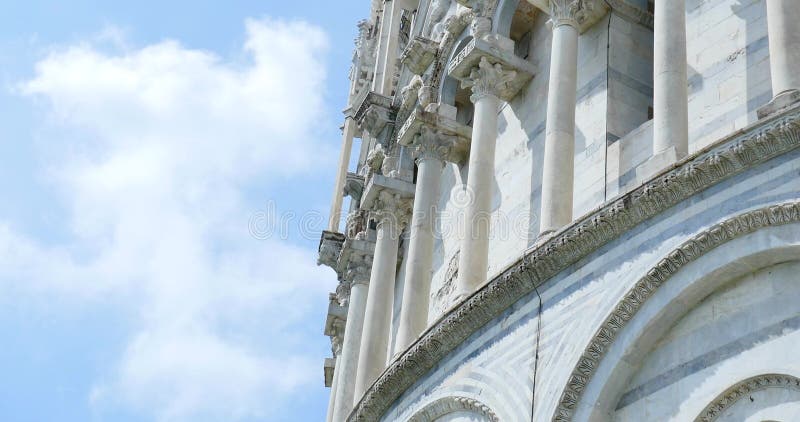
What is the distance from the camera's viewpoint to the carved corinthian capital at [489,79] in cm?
1529

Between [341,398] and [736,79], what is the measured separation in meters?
8.11

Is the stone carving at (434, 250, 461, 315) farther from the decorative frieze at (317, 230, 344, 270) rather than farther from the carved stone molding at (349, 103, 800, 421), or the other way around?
the decorative frieze at (317, 230, 344, 270)

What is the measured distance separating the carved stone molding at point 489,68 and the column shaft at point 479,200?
199mm

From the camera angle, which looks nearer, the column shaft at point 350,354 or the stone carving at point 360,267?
the column shaft at point 350,354

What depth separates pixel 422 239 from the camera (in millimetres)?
15820

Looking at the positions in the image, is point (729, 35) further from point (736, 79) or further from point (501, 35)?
point (501, 35)

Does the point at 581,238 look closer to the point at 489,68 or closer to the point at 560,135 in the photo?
the point at 560,135

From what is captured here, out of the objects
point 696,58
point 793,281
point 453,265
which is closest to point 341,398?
point 453,265

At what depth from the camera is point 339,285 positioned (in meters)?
22.4

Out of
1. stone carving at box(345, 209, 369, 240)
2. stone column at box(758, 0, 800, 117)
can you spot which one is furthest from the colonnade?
stone carving at box(345, 209, 369, 240)

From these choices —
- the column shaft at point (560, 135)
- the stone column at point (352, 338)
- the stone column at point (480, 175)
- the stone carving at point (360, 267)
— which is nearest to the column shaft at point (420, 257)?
the stone column at point (480, 175)

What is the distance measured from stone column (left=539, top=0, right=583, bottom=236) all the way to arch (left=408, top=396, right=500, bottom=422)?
1766 millimetres

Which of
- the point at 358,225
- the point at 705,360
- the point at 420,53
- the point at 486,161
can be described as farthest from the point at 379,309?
the point at 705,360

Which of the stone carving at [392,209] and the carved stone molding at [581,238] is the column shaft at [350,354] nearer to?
the stone carving at [392,209]
